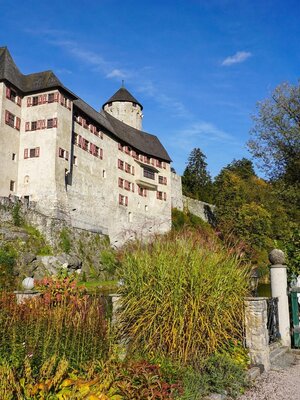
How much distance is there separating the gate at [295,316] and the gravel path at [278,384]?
1318mm

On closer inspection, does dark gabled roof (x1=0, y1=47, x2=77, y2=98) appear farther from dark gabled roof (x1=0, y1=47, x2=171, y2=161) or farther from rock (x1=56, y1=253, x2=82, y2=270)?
rock (x1=56, y1=253, x2=82, y2=270)

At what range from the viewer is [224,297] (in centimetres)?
637

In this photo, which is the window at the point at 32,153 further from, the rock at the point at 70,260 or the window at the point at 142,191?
the window at the point at 142,191

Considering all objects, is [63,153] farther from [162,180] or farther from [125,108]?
[125,108]

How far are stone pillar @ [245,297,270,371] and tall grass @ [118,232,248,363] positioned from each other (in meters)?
0.16

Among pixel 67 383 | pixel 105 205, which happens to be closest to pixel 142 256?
pixel 67 383

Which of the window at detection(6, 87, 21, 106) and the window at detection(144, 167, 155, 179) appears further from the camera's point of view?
the window at detection(144, 167, 155, 179)

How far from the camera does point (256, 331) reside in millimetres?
6742

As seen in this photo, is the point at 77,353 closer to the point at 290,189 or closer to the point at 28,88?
the point at 290,189

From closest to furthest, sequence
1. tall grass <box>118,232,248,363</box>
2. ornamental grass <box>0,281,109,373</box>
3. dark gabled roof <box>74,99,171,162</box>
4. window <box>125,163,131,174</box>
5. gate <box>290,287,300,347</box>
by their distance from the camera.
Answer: ornamental grass <box>0,281,109,373</box> < tall grass <box>118,232,248,363</box> < gate <box>290,287,300,347</box> < dark gabled roof <box>74,99,171,162</box> < window <box>125,163,131,174</box>

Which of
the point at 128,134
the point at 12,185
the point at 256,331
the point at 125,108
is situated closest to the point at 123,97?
the point at 125,108

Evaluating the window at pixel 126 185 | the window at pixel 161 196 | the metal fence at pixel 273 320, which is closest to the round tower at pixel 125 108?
the window at pixel 161 196

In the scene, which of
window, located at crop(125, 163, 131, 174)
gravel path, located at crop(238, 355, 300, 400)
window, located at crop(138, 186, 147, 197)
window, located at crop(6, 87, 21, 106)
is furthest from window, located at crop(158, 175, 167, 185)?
gravel path, located at crop(238, 355, 300, 400)

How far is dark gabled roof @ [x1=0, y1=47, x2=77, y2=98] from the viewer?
30906mm
